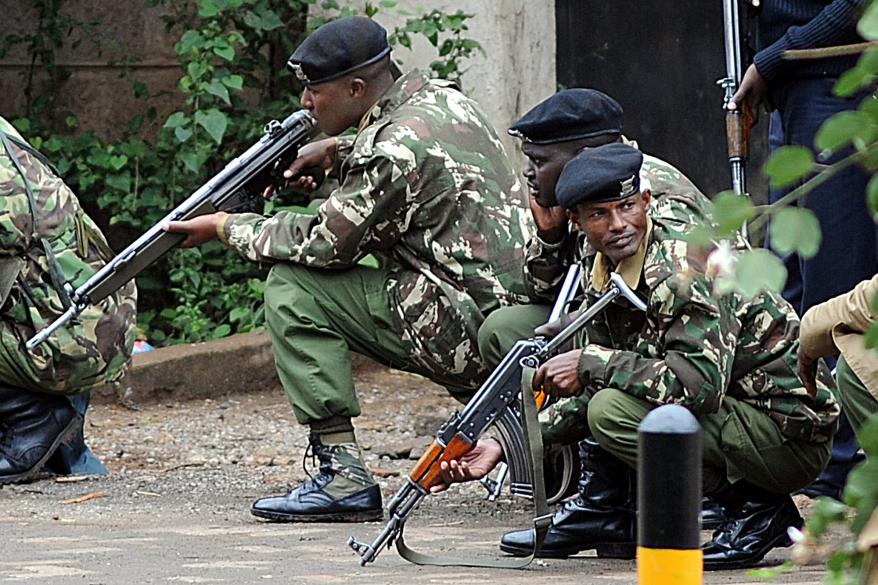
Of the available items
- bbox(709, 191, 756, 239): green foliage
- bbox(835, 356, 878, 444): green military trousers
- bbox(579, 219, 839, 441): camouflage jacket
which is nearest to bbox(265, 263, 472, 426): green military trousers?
bbox(579, 219, 839, 441): camouflage jacket

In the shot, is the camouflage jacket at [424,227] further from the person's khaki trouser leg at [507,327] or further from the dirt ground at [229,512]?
the dirt ground at [229,512]

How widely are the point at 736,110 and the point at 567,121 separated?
978 mm

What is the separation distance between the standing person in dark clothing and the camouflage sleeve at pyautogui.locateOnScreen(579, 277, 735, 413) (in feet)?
3.41

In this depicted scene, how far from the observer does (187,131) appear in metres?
7.38

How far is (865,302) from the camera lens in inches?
135

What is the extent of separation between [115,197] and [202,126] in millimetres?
615

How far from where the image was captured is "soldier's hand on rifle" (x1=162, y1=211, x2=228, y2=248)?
4.72 metres

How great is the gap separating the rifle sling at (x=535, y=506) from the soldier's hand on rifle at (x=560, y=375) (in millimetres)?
26

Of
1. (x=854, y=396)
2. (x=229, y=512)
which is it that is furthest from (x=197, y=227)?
(x=854, y=396)

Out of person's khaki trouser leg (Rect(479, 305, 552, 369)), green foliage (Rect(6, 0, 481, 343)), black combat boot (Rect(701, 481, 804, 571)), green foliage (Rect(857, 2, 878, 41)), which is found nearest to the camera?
green foliage (Rect(857, 2, 878, 41))

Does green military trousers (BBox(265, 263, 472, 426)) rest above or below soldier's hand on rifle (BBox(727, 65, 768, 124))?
below

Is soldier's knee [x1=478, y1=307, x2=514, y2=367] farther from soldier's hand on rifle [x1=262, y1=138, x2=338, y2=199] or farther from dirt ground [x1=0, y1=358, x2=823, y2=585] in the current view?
soldier's hand on rifle [x1=262, y1=138, x2=338, y2=199]

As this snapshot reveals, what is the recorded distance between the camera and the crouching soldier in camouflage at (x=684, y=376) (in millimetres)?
3521

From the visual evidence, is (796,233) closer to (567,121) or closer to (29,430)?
(567,121)
